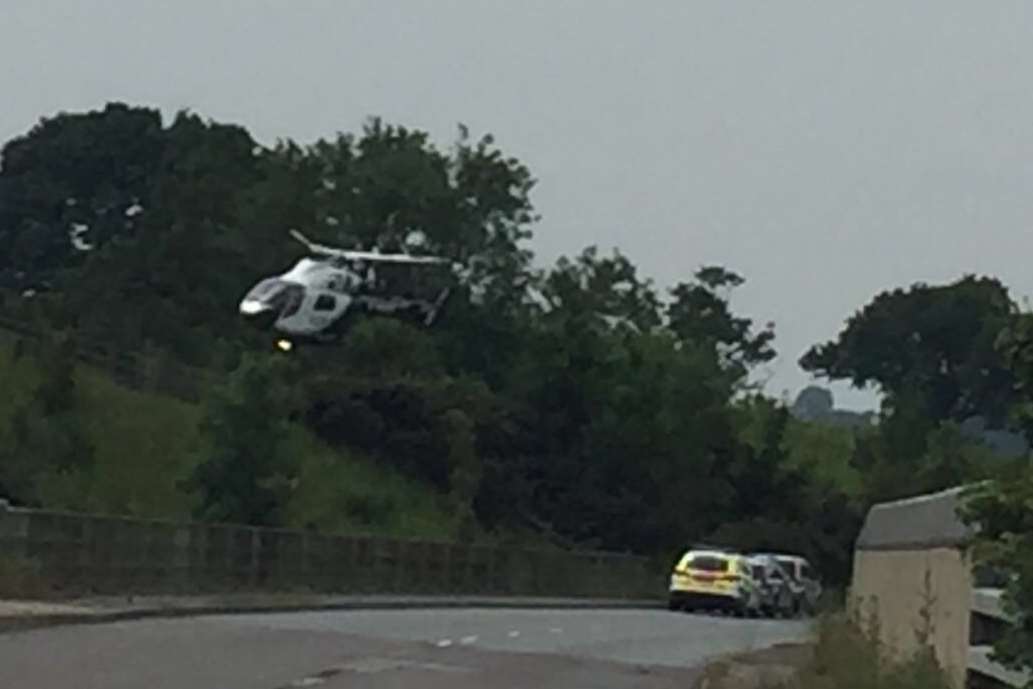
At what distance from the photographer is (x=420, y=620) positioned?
43938 millimetres

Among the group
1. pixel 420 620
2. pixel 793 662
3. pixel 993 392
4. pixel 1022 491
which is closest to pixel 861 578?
pixel 793 662

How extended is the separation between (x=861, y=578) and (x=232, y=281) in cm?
6352

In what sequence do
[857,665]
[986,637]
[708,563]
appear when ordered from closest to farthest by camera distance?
[986,637]
[857,665]
[708,563]

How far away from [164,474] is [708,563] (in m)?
15.3

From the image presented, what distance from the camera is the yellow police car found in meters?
58.6

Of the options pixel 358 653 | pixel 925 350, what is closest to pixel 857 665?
pixel 358 653

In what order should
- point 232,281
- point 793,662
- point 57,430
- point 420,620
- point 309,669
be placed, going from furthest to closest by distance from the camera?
point 232,281 < point 57,430 < point 420,620 < point 793,662 < point 309,669

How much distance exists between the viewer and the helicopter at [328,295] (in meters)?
74.0

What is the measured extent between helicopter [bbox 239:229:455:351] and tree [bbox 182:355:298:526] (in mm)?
15411

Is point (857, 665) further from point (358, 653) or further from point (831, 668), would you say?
point (358, 653)

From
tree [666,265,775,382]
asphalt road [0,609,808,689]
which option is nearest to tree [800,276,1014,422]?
tree [666,265,775,382]

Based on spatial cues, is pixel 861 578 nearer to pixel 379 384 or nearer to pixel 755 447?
pixel 379 384

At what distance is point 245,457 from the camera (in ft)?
188

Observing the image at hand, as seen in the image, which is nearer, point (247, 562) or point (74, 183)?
point (247, 562)
